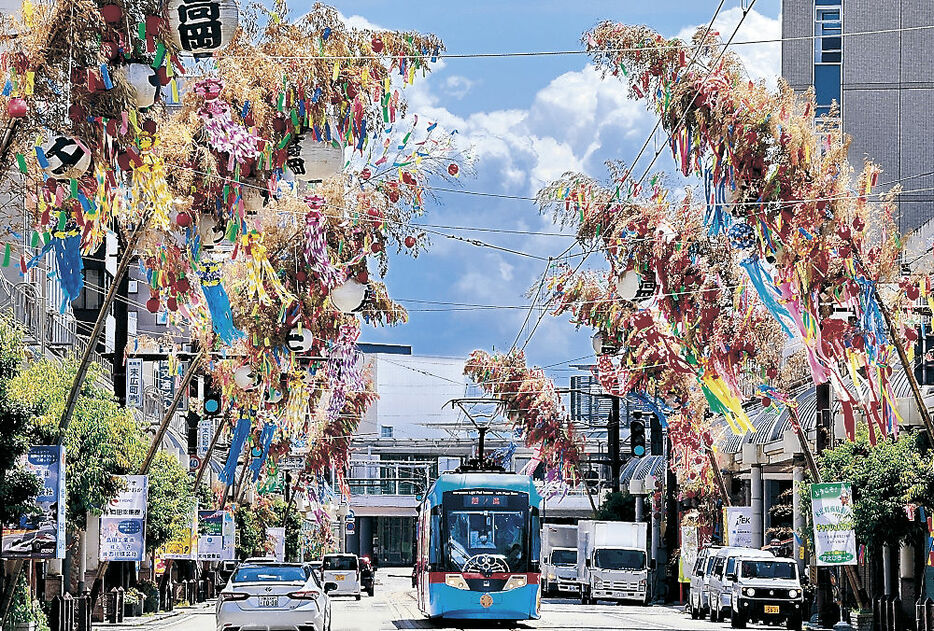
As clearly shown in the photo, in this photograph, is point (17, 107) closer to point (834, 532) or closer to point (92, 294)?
point (834, 532)

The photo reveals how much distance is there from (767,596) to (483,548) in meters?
10.3

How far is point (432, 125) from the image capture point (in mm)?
25016

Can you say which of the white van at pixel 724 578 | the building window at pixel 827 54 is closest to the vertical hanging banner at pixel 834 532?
the white van at pixel 724 578

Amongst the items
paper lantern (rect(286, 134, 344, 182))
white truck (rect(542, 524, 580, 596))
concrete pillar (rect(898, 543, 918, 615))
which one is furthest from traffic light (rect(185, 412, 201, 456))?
paper lantern (rect(286, 134, 344, 182))

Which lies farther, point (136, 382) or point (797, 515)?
point (136, 382)

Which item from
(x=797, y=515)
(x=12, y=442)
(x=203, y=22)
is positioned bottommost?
(x=797, y=515)

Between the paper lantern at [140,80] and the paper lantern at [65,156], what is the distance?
84 centimetres

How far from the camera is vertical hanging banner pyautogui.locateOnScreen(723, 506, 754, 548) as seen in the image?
157ft

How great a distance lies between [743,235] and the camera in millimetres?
27500

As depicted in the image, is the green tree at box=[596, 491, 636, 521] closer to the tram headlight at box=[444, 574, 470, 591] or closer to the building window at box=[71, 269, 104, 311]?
the building window at box=[71, 269, 104, 311]

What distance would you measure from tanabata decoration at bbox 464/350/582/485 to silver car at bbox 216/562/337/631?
30.7m

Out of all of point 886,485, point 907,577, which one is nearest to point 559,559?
point 907,577

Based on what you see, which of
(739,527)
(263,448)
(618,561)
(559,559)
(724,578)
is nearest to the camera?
(724,578)

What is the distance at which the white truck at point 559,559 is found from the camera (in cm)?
7088
